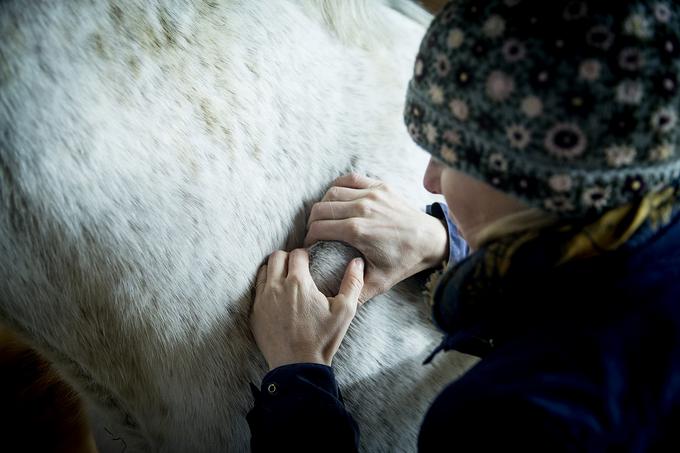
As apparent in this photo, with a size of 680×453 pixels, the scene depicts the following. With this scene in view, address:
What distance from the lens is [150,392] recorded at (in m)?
0.59

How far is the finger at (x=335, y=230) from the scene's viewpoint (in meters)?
0.62

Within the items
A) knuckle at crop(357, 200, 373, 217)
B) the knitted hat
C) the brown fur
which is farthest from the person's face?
the brown fur

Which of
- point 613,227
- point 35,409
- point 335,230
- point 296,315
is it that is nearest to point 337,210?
point 335,230

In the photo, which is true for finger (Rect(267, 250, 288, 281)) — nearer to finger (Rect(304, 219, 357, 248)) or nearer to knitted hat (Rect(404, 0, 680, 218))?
finger (Rect(304, 219, 357, 248))

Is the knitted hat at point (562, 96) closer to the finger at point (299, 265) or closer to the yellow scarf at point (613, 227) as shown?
the yellow scarf at point (613, 227)

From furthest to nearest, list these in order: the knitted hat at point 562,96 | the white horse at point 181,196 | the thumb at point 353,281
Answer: the thumb at point 353,281, the white horse at point 181,196, the knitted hat at point 562,96

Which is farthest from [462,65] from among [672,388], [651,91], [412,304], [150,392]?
[150,392]

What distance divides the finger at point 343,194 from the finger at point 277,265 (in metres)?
0.09

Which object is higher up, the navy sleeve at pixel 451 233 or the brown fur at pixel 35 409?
the navy sleeve at pixel 451 233

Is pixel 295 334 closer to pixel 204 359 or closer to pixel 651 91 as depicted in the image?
pixel 204 359

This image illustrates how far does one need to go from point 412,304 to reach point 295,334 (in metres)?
0.18

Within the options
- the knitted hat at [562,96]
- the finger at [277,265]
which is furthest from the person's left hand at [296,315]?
the knitted hat at [562,96]

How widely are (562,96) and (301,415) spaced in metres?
0.38

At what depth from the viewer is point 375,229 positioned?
63 cm
